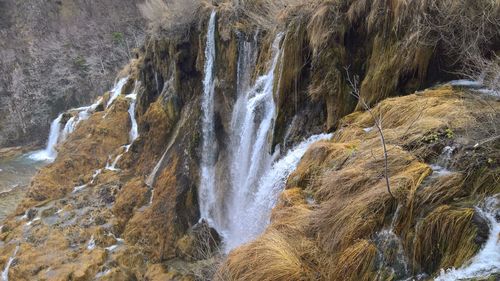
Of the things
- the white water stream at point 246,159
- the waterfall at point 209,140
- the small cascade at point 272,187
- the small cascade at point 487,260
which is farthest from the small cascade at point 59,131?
the small cascade at point 487,260

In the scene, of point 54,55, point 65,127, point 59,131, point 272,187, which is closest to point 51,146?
point 59,131

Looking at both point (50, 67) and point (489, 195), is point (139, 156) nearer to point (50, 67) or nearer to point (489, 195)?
point (489, 195)

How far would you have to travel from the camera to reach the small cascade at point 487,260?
8.84ft

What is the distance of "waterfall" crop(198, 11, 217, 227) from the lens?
12258 millimetres

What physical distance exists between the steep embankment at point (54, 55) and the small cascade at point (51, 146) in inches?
108

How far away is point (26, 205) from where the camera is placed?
15.3 meters

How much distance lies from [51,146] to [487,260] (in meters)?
26.8

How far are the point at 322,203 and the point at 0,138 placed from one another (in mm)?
32775

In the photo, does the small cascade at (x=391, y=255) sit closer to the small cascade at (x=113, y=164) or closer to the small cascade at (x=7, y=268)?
the small cascade at (x=7, y=268)

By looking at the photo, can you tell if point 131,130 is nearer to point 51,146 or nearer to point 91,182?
point 91,182

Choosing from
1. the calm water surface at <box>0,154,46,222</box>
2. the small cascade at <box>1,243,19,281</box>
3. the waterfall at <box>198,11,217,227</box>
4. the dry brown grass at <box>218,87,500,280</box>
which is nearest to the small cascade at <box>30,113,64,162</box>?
the calm water surface at <box>0,154,46,222</box>

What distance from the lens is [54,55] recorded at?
37.5 m

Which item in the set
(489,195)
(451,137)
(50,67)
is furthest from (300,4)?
(50,67)

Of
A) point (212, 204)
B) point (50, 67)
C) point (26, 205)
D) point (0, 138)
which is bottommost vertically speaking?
point (212, 204)
